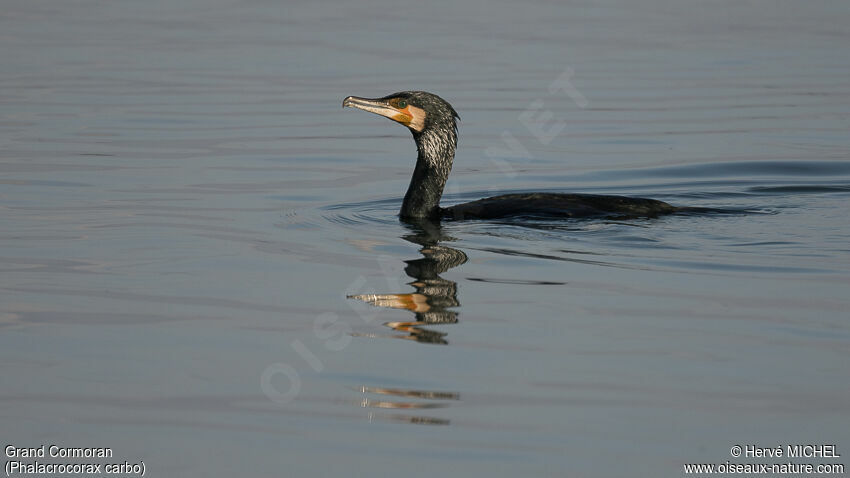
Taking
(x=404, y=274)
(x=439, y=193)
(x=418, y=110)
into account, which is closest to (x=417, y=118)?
(x=418, y=110)

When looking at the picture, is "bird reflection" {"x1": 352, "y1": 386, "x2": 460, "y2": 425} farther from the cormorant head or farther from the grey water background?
the cormorant head

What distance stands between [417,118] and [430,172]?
481 mm

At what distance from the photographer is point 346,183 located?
12812mm

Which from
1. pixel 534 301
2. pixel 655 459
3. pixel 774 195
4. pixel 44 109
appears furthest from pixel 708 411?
pixel 44 109

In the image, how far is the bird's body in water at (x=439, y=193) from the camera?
10.0 m

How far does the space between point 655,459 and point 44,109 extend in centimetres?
1370

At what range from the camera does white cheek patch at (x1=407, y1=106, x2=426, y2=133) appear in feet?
34.4

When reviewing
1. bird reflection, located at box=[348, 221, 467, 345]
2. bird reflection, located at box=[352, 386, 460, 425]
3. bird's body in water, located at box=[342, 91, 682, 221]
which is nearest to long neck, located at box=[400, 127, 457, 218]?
bird's body in water, located at box=[342, 91, 682, 221]

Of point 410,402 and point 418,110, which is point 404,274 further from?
point 410,402

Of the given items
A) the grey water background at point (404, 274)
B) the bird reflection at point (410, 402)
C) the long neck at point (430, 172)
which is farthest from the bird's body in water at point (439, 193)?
the bird reflection at point (410, 402)

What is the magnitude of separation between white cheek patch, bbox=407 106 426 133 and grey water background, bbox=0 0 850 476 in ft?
2.88

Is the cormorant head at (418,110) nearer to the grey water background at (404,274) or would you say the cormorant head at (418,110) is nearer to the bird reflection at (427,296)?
the grey water background at (404,274)

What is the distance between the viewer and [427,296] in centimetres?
782

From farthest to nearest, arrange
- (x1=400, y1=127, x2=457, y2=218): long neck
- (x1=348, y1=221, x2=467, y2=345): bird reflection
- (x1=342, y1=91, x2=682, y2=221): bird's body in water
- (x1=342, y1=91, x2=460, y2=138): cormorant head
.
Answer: (x1=400, y1=127, x2=457, y2=218): long neck, (x1=342, y1=91, x2=460, y2=138): cormorant head, (x1=342, y1=91, x2=682, y2=221): bird's body in water, (x1=348, y1=221, x2=467, y2=345): bird reflection
